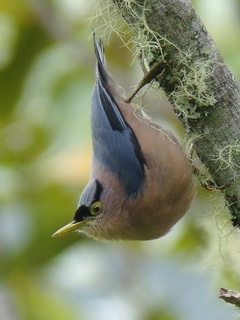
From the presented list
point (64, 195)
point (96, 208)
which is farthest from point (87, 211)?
point (64, 195)

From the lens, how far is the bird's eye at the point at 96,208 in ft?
13.5

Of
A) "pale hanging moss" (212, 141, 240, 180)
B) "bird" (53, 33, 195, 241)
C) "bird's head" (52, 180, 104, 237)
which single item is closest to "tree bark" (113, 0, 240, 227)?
"pale hanging moss" (212, 141, 240, 180)

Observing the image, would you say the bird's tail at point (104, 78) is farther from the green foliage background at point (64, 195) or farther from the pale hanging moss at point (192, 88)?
the pale hanging moss at point (192, 88)

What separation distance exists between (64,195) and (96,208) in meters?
0.53

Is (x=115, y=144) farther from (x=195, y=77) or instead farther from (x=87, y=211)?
(x=195, y=77)

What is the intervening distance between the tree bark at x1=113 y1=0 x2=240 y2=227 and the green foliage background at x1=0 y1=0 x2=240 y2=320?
1214 millimetres

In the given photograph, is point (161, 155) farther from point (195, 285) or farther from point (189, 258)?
point (195, 285)

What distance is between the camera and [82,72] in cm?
500

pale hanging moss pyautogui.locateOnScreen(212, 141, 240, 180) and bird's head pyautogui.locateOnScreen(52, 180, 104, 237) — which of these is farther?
bird's head pyautogui.locateOnScreen(52, 180, 104, 237)

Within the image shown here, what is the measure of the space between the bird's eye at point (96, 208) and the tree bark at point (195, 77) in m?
1.19

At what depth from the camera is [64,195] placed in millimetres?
4609

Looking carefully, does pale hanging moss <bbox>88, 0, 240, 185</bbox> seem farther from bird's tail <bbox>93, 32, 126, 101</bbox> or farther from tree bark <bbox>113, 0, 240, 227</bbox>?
bird's tail <bbox>93, 32, 126, 101</bbox>

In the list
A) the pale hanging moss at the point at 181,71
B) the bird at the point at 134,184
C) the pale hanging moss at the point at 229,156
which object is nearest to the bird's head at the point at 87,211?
the bird at the point at 134,184

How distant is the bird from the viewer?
4070 millimetres
